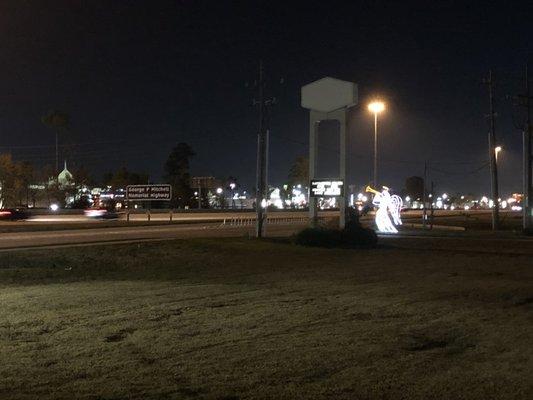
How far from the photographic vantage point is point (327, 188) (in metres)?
38.6

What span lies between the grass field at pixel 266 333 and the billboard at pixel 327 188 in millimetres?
17962

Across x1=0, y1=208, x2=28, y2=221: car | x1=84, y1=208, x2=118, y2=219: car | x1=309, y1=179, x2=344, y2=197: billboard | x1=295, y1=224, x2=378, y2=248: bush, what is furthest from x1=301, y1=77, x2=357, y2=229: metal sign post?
x1=0, y1=208, x2=28, y2=221: car

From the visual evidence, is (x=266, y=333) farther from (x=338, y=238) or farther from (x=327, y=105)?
(x=327, y=105)

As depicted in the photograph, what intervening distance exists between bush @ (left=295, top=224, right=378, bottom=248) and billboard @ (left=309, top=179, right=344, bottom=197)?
7.27m

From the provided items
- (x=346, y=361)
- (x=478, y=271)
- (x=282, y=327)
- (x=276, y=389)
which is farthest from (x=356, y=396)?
(x=478, y=271)

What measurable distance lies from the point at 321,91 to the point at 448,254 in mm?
16949

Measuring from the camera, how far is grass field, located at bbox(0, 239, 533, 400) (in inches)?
293

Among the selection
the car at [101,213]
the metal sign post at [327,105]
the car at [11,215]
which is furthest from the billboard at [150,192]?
the car at [11,215]

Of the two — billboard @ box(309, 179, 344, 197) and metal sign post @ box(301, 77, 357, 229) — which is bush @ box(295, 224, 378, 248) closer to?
billboard @ box(309, 179, 344, 197)

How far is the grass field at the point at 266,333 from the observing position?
293 inches

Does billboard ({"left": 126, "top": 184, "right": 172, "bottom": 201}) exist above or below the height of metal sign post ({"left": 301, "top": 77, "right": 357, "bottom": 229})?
below

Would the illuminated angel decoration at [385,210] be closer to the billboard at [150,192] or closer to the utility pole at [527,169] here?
the utility pole at [527,169]

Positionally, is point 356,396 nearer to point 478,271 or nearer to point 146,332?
point 146,332

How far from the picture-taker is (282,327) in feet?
35.4
